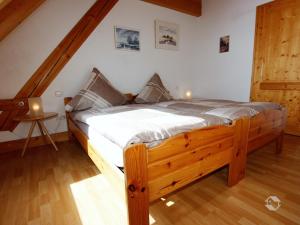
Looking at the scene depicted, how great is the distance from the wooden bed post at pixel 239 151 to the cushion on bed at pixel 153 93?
169cm

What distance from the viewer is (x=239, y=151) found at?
1.55 metres

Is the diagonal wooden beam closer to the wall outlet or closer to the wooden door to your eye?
the wall outlet

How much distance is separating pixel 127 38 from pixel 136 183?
277 cm

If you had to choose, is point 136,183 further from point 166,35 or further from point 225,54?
point 225,54

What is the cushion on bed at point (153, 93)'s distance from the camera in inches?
117

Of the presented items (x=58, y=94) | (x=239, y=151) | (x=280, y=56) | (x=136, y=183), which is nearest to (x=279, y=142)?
(x=239, y=151)

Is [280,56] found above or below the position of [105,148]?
above

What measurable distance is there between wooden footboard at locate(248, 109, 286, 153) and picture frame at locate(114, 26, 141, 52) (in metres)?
2.40

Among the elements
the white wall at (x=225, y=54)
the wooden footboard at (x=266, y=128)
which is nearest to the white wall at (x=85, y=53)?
the white wall at (x=225, y=54)

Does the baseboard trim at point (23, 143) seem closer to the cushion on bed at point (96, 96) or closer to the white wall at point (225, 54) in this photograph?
the cushion on bed at point (96, 96)

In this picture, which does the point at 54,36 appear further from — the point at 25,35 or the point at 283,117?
the point at 283,117

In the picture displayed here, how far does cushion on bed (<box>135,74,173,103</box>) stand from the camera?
9.76 ft

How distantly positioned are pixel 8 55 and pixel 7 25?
46 centimetres

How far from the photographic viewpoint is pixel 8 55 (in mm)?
2270
